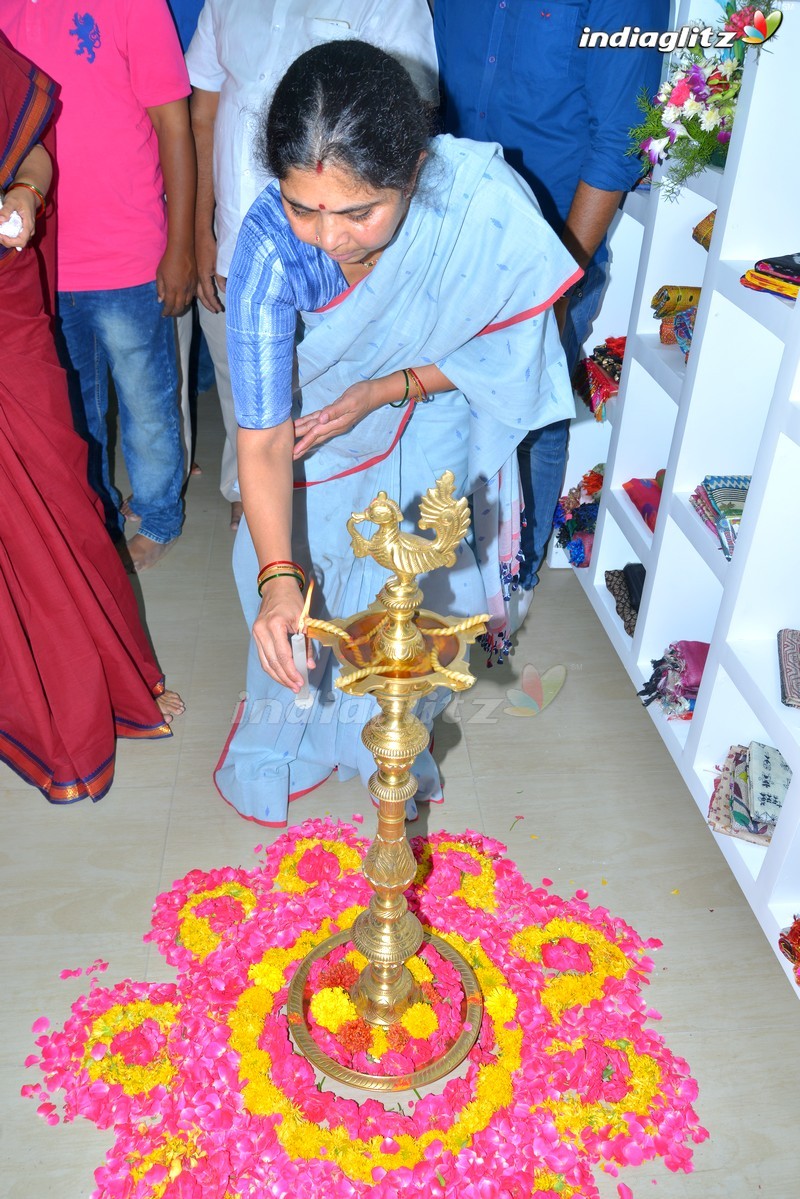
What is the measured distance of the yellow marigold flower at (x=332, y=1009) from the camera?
5.71 ft

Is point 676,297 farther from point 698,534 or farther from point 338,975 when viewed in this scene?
point 338,975

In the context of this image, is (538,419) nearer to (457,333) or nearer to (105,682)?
(457,333)

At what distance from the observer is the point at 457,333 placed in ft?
5.51

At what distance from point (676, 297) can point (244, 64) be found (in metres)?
1.13

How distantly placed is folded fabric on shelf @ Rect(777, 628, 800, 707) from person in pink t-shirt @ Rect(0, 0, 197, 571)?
178cm

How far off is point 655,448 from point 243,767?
1.33m

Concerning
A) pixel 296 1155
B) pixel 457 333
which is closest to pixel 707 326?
pixel 457 333

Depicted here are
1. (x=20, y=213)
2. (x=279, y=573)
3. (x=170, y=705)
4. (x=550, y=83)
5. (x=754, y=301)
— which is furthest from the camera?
(x=170, y=705)

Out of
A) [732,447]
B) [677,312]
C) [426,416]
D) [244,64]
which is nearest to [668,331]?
[677,312]

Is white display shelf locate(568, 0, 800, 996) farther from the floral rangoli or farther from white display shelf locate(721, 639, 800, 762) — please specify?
the floral rangoli

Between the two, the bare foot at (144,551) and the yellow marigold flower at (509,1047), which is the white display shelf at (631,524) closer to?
the yellow marigold flower at (509,1047)

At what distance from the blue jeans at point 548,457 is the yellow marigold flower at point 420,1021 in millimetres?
1270

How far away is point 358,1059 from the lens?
1710mm

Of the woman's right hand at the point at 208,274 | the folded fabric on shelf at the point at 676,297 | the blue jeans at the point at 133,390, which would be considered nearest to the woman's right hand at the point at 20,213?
the blue jeans at the point at 133,390
